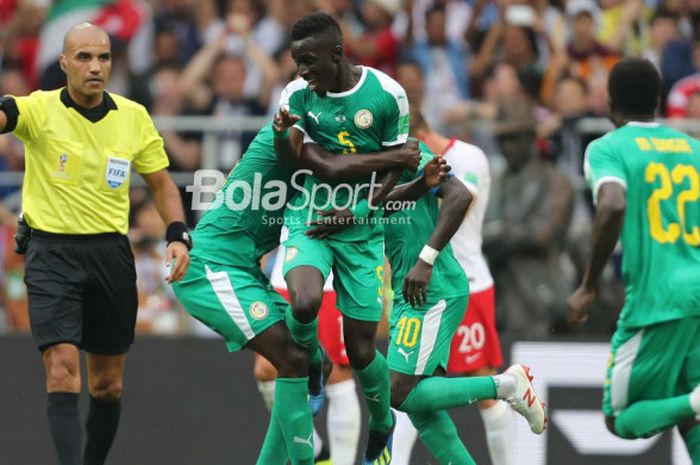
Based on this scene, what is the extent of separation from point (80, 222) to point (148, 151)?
26.4 inches

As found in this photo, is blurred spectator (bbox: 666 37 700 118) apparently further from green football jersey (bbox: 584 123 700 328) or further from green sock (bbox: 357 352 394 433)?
green football jersey (bbox: 584 123 700 328)

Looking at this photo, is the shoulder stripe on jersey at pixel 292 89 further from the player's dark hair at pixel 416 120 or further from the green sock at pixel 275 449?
the green sock at pixel 275 449

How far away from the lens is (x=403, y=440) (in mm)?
10125

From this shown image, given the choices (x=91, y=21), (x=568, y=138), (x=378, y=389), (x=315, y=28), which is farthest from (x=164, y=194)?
(x=91, y=21)

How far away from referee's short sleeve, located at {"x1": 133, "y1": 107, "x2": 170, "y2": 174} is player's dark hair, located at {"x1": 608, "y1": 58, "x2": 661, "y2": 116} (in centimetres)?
296

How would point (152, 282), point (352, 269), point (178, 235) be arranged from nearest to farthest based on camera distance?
point (352, 269), point (178, 235), point (152, 282)

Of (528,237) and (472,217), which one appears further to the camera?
(528,237)

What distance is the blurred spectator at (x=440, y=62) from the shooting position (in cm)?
1454

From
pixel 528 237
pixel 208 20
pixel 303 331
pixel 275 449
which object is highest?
pixel 208 20

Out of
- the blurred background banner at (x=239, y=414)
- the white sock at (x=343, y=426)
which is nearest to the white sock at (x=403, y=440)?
the white sock at (x=343, y=426)

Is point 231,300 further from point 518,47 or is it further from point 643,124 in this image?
point 518,47

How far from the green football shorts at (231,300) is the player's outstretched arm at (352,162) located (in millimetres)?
810

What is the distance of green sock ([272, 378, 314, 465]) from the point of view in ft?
27.9

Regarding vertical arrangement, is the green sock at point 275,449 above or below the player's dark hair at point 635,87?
below
